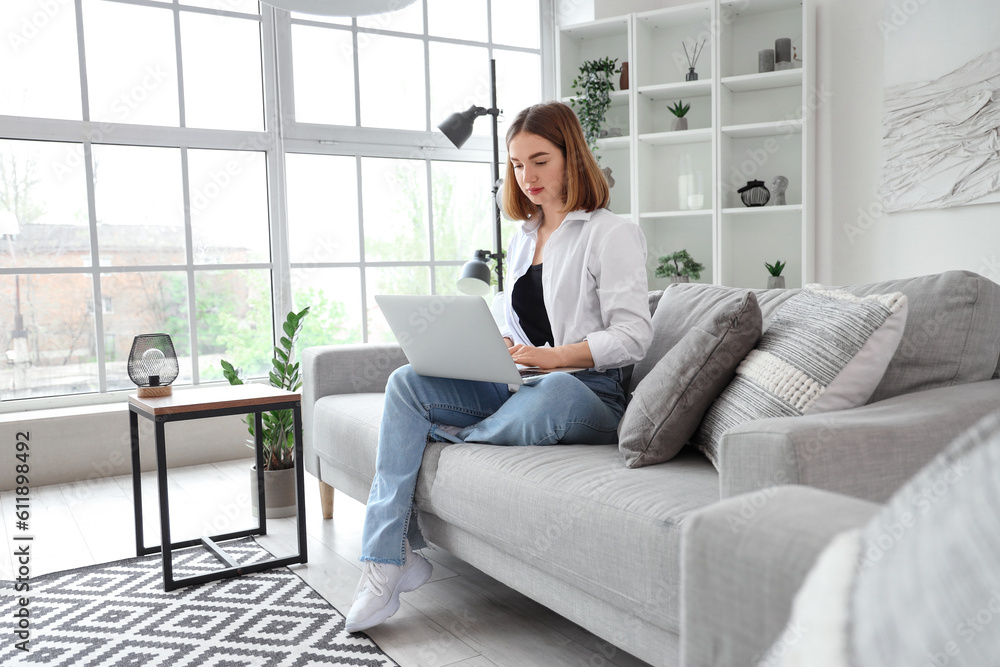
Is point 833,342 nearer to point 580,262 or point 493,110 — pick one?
point 580,262

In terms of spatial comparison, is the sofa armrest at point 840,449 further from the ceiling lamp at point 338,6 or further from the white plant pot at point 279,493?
the white plant pot at point 279,493

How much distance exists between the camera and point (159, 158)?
359cm

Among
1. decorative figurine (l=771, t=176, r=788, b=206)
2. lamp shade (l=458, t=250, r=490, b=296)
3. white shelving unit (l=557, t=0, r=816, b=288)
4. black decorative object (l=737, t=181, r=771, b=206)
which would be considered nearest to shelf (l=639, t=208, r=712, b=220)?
white shelving unit (l=557, t=0, r=816, b=288)

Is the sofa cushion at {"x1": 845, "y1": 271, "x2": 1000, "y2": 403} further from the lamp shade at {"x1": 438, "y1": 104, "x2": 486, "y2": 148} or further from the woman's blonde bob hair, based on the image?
the lamp shade at {"x1": 438, "y1": 104, "x2": 486, "y2": 148}

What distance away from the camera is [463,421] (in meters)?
1.93

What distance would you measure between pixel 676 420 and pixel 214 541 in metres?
1.61

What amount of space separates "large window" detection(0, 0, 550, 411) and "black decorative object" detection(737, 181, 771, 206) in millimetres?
1381

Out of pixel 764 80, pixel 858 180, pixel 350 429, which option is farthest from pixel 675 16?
pixel 350 429

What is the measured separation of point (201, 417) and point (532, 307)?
0.91m

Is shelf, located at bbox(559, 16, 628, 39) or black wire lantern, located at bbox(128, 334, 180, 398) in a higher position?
shelf, located at bbox(559, 16, 628, 39)

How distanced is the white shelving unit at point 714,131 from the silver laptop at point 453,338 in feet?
8.34

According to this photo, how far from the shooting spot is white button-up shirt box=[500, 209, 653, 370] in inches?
72.6

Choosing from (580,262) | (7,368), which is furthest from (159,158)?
(580,262)

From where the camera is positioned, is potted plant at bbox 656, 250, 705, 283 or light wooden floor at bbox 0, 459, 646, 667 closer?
light wooden floor at bbox 0, 459, 646, 667
